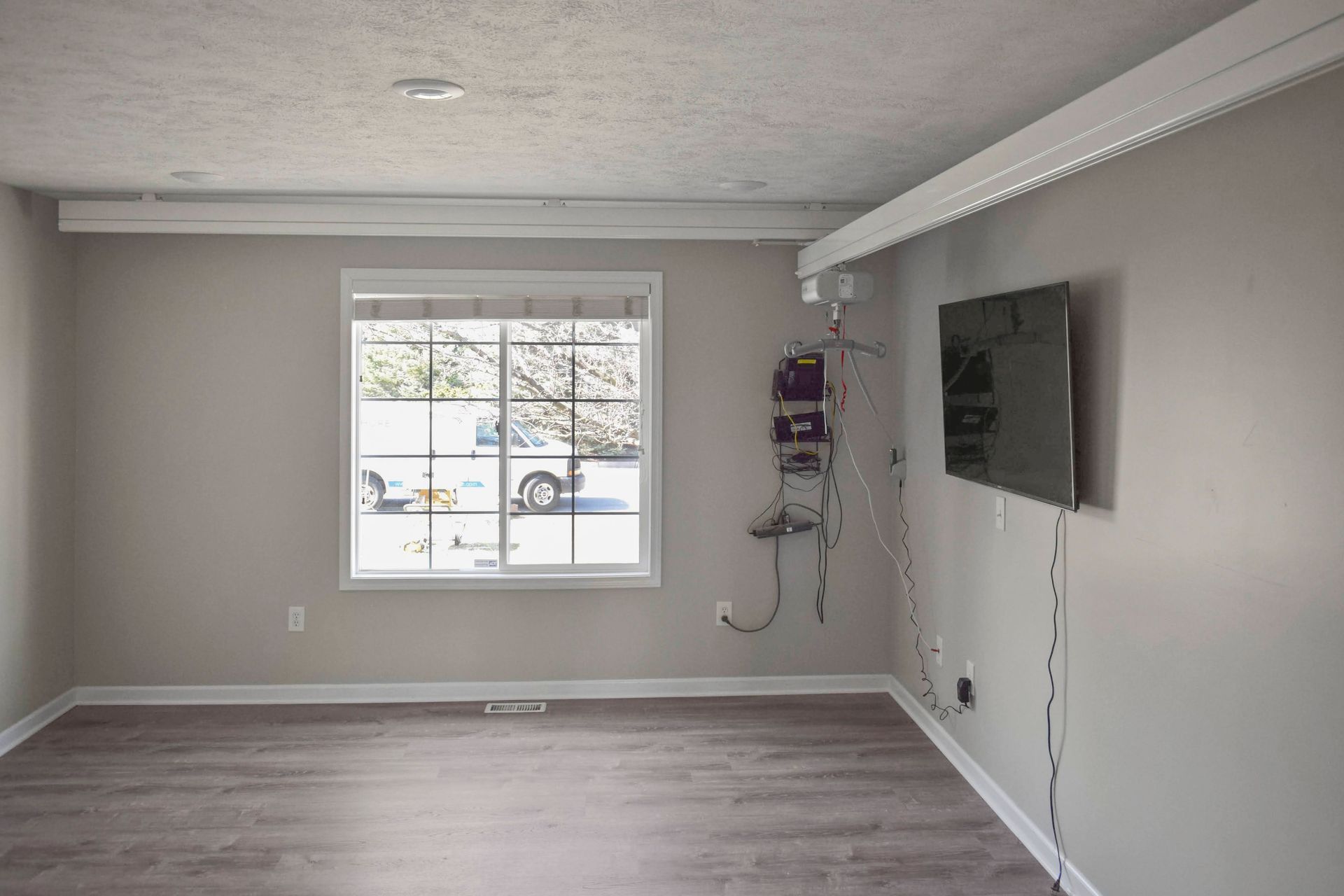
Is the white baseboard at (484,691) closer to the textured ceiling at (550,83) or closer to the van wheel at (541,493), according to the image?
the van wheel at (541,493)

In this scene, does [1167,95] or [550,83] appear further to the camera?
[550,83]

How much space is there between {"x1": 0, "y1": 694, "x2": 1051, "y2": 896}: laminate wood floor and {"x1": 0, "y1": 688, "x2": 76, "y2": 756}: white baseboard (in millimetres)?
52

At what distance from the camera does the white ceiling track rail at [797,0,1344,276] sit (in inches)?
55.6

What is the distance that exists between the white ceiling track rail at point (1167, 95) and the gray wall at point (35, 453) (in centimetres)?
384

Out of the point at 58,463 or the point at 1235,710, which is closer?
the point at 1235,710

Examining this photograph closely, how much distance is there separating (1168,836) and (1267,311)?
1.36 metres

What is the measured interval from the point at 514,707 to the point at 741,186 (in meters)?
2.68

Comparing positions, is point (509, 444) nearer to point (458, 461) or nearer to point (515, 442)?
point (515, 442)

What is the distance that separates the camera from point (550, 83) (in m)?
2.51

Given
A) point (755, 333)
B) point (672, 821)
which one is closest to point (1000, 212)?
point (755, 333)

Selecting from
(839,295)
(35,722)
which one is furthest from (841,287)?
(35,722)

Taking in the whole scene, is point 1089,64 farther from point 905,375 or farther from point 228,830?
point 228,830

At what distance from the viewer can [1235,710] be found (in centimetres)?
212

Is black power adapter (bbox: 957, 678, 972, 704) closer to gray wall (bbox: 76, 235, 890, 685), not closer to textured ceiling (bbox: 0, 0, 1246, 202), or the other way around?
gray wall (bbox: 76, 235, 890, 685)
